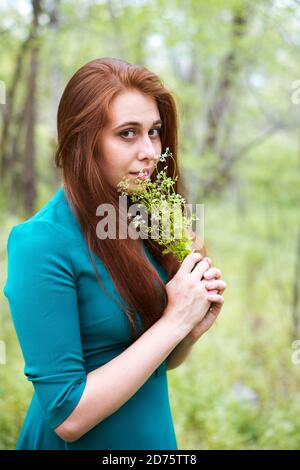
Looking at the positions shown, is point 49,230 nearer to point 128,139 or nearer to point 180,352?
point 128,139

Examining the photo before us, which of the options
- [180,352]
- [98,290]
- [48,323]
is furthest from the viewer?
[180,352]

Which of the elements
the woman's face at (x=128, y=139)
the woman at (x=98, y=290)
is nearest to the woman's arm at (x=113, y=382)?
the woman at (x=98, y=290)

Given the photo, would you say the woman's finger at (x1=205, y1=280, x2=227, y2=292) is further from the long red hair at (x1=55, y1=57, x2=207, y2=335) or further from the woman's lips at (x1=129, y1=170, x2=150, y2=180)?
the woman's lips at (x1=129, y1=170, x2=150, y2=180)

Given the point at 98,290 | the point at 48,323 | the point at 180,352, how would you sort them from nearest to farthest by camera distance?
the point at 48,323 < the point at 98,290 < the point at 180,352

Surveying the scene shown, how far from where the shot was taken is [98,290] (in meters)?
1.49

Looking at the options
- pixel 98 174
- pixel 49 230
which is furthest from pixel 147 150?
pixel 49 230

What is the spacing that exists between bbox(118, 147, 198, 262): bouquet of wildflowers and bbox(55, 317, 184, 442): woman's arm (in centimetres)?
33

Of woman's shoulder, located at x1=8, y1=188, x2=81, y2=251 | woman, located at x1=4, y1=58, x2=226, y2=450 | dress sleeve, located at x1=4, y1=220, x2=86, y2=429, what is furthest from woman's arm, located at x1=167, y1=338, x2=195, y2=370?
woman's shoulder, located at x1=8, y1=188, x2=81, y2=251

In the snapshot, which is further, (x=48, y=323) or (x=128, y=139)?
(x=128, y=139)

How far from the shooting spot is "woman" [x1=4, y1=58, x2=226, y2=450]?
1374mm

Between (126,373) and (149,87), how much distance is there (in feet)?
3.05

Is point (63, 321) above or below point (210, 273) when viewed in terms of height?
below

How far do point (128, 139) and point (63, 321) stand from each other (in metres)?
0.62

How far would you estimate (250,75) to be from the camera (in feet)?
22.2
